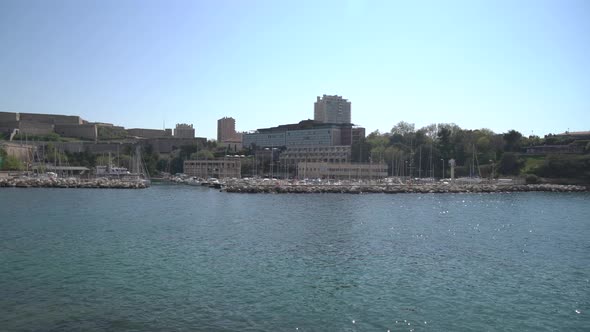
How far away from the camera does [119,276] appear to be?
17.8m

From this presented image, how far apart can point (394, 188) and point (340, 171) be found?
34.2 metres

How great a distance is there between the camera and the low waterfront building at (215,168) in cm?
11069

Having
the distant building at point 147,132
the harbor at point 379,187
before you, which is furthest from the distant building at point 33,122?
the harbor at point 379,187

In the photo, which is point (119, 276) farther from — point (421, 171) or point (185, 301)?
point (421, 171)

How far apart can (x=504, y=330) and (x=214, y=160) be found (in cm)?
10494

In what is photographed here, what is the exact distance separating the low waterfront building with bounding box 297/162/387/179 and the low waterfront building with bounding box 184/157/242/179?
14.7m

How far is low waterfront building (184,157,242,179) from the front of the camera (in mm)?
110688

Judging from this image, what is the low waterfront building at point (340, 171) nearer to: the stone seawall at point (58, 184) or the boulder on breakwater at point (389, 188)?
the boulder on breakwater at point (389, 188)

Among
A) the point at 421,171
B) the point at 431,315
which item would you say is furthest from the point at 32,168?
the point at 431,315

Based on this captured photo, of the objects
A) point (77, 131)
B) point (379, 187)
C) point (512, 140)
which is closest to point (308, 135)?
point (512, 140)

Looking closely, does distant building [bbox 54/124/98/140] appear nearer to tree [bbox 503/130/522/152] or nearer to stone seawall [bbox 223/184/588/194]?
stone seawall [bbox 223/184/588/194]

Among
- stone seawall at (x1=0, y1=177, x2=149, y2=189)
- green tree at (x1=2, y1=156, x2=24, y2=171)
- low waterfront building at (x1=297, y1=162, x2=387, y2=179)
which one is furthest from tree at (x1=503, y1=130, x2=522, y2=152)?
green tree at (x1=2, y1=156, x2=24, y2=171)

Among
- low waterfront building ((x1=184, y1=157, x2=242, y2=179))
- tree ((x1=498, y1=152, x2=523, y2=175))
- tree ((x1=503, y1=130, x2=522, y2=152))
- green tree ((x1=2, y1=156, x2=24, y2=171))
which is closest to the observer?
green tree ((x1=2, y1=156, x2=24, y2=171))

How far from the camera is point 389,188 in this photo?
237 feet
